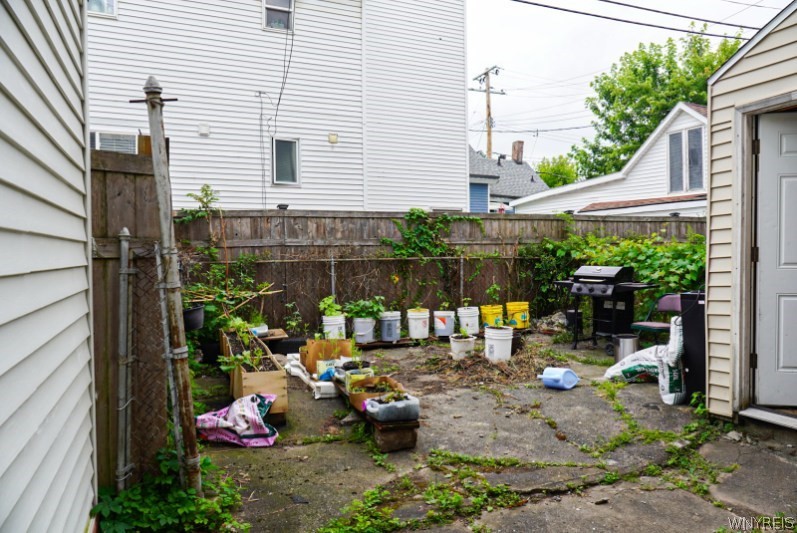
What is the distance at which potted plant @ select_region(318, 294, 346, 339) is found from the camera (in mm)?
8320

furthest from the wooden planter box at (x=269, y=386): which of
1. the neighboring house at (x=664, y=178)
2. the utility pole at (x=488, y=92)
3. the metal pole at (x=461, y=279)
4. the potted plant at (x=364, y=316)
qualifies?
the utility pole at (x=488, y=92)

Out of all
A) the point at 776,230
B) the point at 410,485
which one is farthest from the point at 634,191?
the point at 410,485

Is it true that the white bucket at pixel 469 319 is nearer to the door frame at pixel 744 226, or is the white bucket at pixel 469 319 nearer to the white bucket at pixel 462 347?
Answer: the white bucket at pixel 462 347

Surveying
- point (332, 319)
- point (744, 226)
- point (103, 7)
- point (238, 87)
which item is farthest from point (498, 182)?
point (744, 226)

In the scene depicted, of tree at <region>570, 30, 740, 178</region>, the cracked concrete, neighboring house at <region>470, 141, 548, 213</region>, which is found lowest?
the cracked concrete

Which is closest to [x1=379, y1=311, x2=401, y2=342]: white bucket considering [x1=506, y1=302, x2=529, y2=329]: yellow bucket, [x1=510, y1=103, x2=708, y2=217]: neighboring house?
[x1=506, y1=302, x2=529, y2=329]: yellow bucket

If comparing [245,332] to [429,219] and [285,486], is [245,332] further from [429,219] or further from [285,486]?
[429,219]

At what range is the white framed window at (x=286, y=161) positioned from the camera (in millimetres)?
11180

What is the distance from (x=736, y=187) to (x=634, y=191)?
14524mm

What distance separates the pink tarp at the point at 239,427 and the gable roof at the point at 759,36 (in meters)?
5.05

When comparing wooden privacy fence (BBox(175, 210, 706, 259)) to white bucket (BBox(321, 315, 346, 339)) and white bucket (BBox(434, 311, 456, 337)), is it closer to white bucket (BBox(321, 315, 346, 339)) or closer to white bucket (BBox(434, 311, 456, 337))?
white bucket (BBox(321, 315, 346, 339))

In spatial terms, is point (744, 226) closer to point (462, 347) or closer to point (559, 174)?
point (462, 347)

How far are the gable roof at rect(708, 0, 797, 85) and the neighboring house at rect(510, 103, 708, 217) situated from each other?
11.0 metres

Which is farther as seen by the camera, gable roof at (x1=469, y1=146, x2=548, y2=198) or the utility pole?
the utility pole
